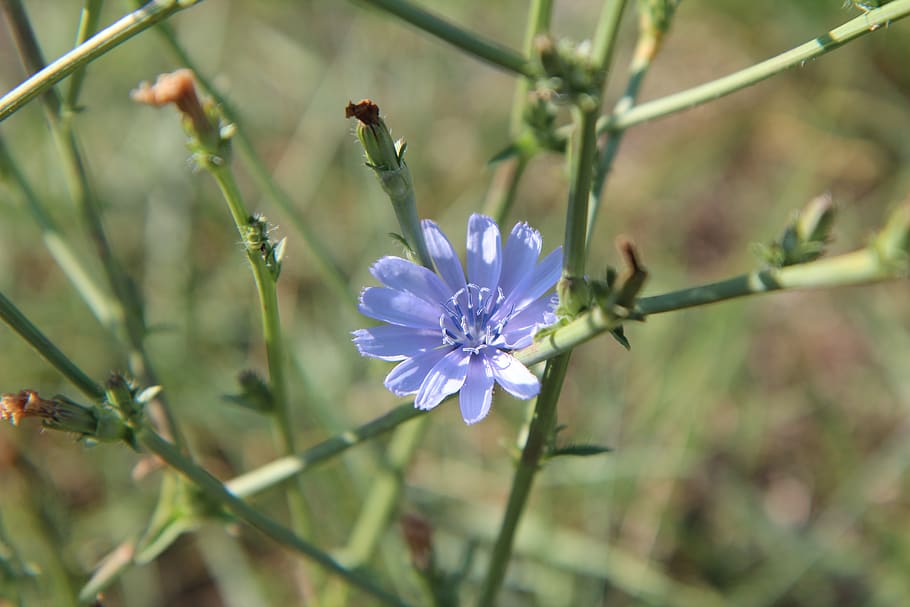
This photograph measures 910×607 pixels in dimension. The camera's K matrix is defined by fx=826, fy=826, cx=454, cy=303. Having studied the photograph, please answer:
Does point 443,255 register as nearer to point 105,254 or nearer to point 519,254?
point 519,254

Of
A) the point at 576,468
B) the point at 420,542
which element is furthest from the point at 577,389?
the point at 420,542

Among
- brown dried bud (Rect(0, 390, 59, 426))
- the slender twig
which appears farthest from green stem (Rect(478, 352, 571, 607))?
the slender twig

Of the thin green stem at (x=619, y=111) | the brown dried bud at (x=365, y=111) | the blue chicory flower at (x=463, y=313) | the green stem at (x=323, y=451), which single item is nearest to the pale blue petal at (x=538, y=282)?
the blue chicory flower at (x=463, y=313)

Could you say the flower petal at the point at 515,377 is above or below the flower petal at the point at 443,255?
below

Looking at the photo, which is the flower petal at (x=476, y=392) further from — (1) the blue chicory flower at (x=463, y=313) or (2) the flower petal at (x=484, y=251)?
(2) the flower petal at (x=484, y=251)

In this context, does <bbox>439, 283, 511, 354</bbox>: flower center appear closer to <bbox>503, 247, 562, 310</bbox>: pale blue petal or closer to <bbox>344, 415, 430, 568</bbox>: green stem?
<bbox>503, 247, 562, 310</bbox>: pale blue petal

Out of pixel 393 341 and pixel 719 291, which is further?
pixel 393 341

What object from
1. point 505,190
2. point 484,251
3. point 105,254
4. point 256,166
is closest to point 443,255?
point 484,251
